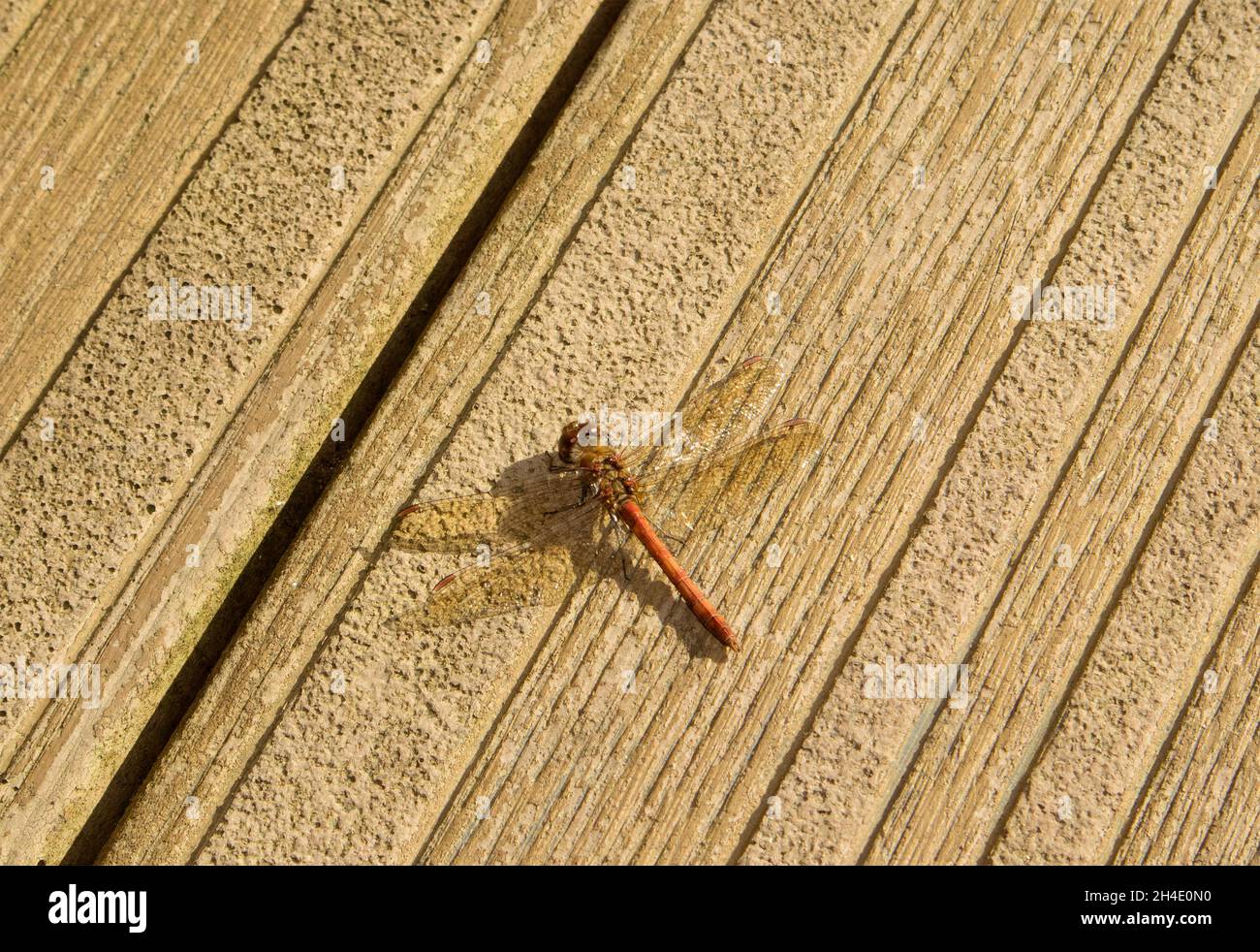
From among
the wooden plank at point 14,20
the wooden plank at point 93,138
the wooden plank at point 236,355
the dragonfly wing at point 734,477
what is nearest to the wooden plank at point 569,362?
the dragonfly wing at point 734,477

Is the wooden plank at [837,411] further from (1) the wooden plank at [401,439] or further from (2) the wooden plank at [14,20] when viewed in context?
(2) the wooden plank at [14,20]

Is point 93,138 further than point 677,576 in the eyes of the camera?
Yes

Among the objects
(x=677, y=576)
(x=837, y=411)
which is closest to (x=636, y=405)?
(x=677, y=576)

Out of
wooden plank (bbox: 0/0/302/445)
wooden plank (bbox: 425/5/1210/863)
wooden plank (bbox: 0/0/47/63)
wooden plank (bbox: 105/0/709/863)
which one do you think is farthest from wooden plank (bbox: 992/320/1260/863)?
wooden plank (bbox: 0/0/47/63)

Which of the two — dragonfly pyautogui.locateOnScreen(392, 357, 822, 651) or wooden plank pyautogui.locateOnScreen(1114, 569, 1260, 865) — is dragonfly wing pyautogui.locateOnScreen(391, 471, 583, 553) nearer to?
dragonfly pyautogui.locateOnScreen(392, 357, 822, 651)

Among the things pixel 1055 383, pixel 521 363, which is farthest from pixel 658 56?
pixel 1055 383

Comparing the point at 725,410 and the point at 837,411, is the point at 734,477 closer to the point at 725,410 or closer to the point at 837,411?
the point at 725,410

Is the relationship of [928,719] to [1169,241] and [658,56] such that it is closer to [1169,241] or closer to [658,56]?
[1169,241]
